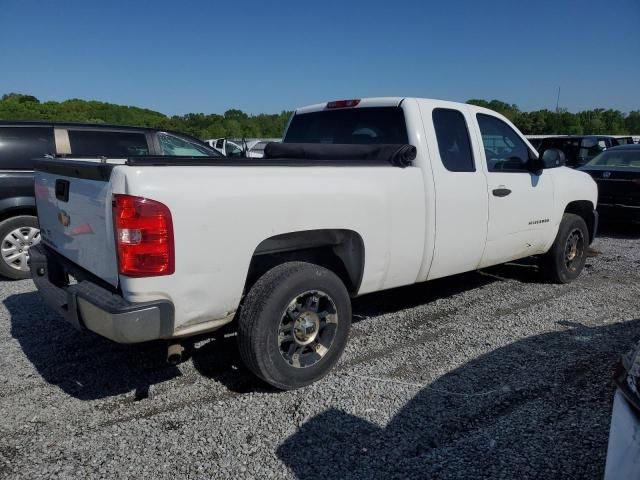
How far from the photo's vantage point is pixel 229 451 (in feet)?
8.69

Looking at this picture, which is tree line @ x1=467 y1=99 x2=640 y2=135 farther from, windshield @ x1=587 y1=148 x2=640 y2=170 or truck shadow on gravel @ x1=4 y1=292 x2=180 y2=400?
truck shadow on gravel @ x1=4 y1=292 x2=180 y2=400

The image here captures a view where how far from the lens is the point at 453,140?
4254mm

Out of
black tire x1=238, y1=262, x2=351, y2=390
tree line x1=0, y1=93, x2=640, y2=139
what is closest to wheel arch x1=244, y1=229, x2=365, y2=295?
black tire x1=238, y1=262, x2=351, y2=390

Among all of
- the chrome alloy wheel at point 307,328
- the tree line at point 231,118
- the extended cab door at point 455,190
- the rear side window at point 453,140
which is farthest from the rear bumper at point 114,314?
the tree line at point 231,118

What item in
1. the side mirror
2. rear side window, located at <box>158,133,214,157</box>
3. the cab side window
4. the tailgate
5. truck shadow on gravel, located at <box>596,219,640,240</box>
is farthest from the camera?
truck shadow on gravel, located at <box>596,219,640,240</box>

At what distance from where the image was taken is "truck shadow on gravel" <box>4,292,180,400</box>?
3354 millimetres

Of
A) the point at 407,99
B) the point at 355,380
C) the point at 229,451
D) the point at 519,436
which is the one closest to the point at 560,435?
the point at 519,436

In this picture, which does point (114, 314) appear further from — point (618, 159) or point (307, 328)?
point (618, 159)

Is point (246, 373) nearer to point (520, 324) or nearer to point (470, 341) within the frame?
point (470, 341)

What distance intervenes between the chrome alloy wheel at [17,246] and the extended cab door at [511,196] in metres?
4.98

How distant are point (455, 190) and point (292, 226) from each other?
1607 millimetres

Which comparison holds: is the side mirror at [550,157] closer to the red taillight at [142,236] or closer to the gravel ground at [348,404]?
the gravel ground at [348,404]

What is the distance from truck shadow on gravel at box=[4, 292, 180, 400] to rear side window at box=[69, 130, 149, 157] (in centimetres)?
241

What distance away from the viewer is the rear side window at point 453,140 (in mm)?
4102
